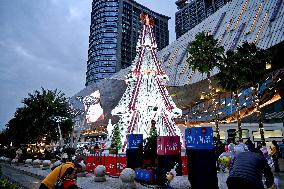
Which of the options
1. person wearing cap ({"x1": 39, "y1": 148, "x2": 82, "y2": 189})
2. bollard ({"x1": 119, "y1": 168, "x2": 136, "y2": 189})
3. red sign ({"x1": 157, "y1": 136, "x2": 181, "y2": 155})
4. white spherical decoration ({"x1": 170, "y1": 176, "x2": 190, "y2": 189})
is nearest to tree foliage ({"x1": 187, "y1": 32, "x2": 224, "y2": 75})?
red sign ({"x1": 157, "y1": 136, "x2": 181, "y2": 155})

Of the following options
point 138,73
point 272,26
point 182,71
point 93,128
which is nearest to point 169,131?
point 138,73

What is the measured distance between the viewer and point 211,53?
34.9 metres

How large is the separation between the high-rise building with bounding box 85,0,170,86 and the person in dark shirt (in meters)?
133

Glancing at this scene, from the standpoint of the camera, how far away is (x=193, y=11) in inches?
6841

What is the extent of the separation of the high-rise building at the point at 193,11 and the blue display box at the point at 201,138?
159 metres

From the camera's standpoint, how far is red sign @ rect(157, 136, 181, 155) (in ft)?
37.7

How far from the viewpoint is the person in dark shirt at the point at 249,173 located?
3984mm

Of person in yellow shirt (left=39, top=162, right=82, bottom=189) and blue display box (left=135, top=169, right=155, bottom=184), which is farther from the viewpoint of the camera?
blue display box (left=135, top=169, right=155, bottom=184)

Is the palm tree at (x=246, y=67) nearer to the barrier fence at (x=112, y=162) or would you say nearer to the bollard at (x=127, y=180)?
the barrier fence at (x=112, y=162)

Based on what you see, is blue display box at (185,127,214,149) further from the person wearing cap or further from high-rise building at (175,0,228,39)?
high-rise building at (175,0,228,39)

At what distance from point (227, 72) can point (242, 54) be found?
2.66 meters

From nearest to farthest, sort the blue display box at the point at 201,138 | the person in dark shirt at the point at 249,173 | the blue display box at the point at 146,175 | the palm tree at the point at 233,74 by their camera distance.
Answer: the person in dark shirt at the point at 249,173, the blue display box at the point at 201,138, the blue display box at the point at 146,175, the palm tree at the point at 233,74

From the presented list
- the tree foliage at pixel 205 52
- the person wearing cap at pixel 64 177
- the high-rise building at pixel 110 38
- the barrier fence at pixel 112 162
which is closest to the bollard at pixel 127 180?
the barrier fence at pixel 112 162

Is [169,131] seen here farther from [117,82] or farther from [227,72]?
[117,82]
